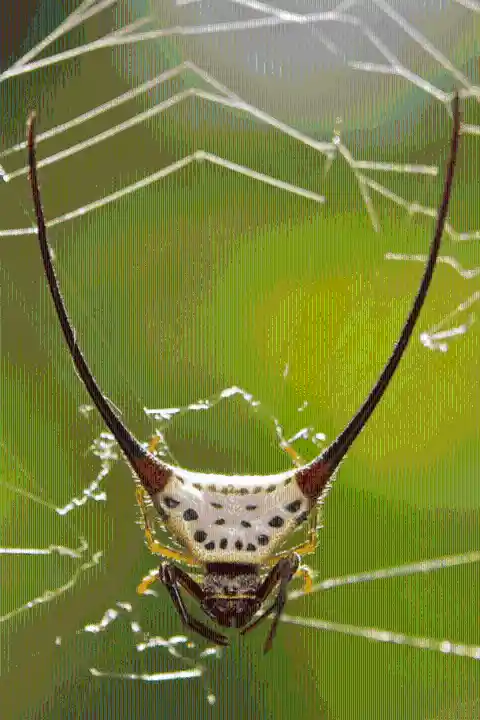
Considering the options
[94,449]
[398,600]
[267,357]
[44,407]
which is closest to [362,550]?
[398,600]

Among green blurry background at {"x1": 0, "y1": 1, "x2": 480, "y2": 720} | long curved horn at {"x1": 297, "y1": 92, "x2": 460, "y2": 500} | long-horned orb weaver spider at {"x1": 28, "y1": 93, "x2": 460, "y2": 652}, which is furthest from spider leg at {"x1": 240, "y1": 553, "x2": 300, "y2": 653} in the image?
green blurry background at {"x1": 0, "y1": 1, "x2": 480, "y2": 720}

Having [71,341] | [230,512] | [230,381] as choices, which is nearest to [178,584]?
[230,512]

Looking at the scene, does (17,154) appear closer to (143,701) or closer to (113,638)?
(113,638)

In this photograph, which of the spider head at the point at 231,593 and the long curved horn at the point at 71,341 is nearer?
the long curved horn at the point at 71,341

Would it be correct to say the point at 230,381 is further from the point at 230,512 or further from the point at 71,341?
the point at 71,341

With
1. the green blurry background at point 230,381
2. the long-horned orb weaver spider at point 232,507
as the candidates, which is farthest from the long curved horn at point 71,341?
the green blurry background at point 230,381

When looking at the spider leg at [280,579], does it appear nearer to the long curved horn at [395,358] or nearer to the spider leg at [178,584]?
the spider leg at [178,584]

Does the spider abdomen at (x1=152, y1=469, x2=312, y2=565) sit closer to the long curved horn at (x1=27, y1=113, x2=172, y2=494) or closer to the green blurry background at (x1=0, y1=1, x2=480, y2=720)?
the long curved horn at (x1=27, y1=113, x2=172, y2=494)
